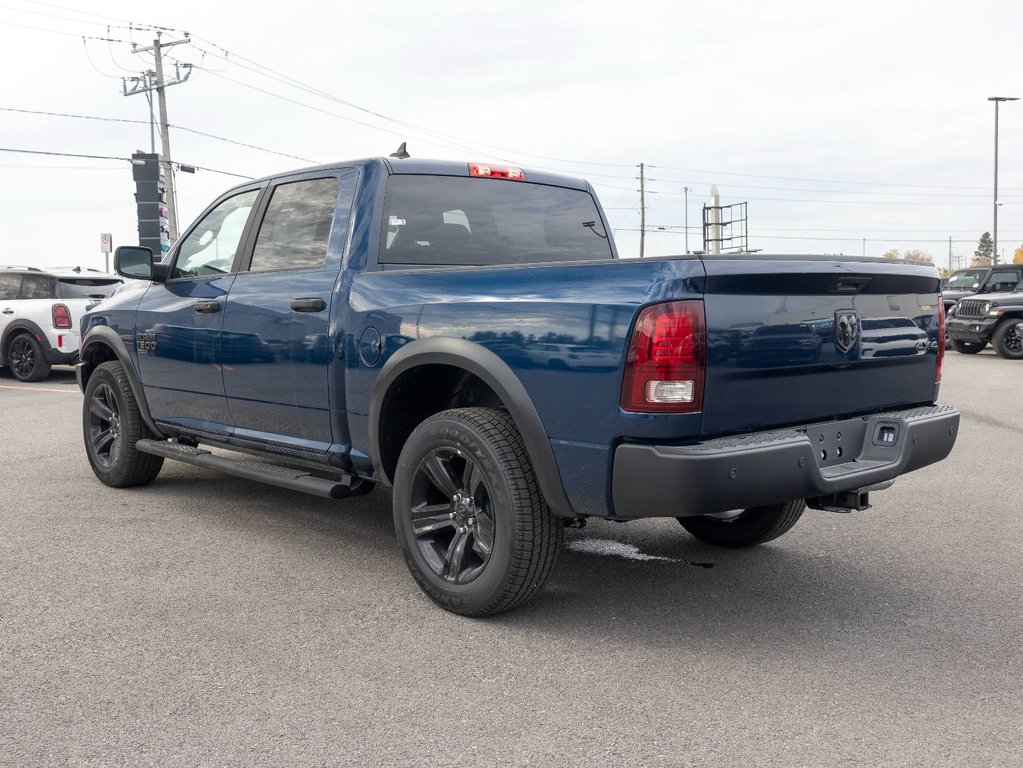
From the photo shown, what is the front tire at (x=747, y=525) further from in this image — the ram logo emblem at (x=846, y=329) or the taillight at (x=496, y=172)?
the taillight at (x=496, y=172)

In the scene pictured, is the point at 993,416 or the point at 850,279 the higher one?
the point at 850,279

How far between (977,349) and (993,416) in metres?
11.3

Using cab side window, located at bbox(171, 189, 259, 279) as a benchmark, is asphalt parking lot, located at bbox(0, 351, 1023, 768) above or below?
below

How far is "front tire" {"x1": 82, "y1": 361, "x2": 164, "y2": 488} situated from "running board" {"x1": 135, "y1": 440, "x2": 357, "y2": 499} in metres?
0.25

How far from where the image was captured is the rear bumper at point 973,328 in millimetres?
18625

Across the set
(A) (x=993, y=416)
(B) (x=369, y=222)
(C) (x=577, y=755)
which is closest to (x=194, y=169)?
(A) (x=993, y=416)

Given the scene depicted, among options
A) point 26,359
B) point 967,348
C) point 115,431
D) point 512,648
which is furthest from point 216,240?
point 967,348

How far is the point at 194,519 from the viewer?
5.72 metres

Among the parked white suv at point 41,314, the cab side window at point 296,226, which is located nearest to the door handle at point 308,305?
the cab side window at point 296,226

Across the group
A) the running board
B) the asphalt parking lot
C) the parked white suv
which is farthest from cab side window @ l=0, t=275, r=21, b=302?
the running board

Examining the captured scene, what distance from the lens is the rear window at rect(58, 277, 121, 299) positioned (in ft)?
48.0

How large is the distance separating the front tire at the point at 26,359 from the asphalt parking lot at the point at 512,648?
956 cm

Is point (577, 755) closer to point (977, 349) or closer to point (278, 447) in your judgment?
point (278, 447)

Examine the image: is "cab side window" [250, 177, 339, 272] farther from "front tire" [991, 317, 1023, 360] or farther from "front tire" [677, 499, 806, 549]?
"front tire" [991, 317, 1023, 360]
